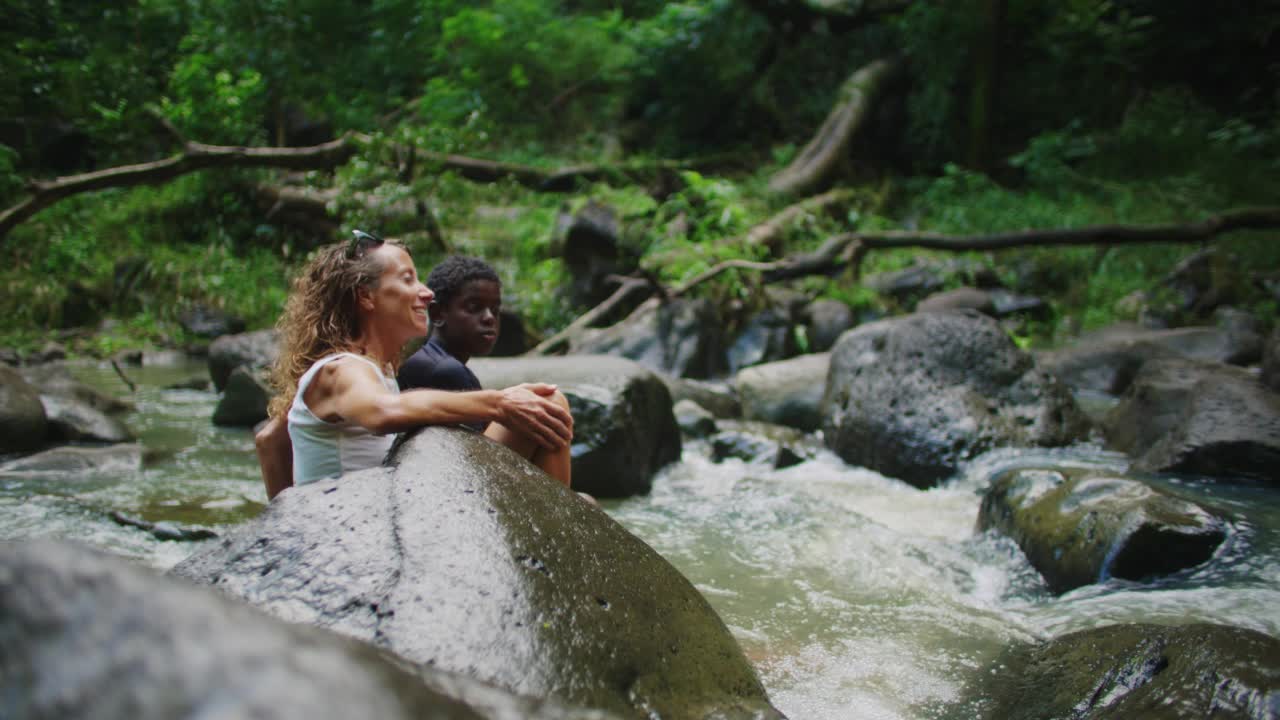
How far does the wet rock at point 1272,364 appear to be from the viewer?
209 inches

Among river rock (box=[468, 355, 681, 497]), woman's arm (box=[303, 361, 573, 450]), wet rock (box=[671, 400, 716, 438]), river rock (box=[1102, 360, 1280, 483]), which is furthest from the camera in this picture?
wet rock (box=[671, 400, 716, 438])

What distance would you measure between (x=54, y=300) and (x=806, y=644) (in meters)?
12.3

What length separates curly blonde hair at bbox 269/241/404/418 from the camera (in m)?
→ 2.49

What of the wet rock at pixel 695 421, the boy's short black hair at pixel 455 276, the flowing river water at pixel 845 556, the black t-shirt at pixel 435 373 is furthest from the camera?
the wet rock at pixel 695 421

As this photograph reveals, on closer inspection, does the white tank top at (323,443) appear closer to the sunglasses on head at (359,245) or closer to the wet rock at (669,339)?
the sunglasses on head at (359,245)

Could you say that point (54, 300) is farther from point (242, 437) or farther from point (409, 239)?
point (242, 437)

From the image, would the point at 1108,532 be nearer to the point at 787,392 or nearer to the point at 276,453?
the point at 276,453

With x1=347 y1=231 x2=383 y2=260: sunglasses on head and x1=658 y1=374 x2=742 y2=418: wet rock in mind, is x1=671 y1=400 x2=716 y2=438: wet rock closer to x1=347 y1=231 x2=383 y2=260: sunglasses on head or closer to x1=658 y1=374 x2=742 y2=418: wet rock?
x1=658 y1=374 x2=742 y2=418: wet rock

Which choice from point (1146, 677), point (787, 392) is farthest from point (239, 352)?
point (1146, 677)

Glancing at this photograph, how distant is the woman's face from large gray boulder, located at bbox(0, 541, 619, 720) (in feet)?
5.19

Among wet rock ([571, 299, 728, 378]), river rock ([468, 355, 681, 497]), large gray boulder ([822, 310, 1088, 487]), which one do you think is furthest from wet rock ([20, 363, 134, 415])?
large gray boulder ([822, 310, 1088, 487])

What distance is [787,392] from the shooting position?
6734 millimetres

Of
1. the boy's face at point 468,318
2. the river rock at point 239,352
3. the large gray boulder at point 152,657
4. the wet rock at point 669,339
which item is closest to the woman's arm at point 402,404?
the boy's face at point 468,318

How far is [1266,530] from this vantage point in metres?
3.50
